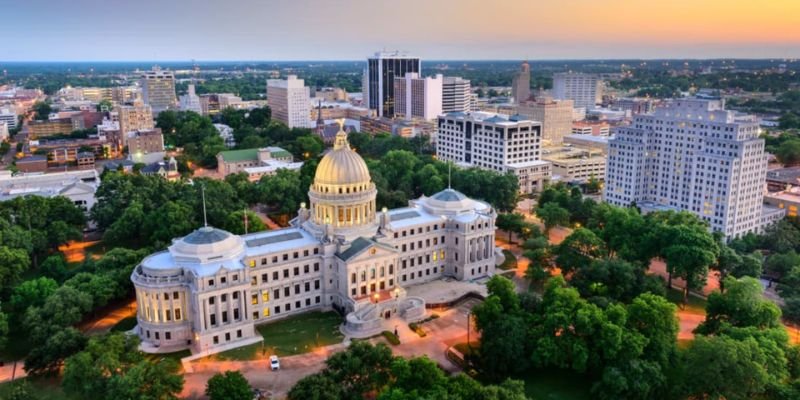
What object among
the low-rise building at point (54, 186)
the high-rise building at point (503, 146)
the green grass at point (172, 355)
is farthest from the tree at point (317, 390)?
the high-rise building at point (503, 146)

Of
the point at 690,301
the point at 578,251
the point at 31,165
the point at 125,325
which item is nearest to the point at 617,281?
the point at 578,251

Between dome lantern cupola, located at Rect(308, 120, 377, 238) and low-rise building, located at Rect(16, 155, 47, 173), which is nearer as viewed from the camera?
dome lantern cupola, located at Rect(308, 120, 377, 238)

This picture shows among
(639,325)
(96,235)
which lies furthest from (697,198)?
(96,235)

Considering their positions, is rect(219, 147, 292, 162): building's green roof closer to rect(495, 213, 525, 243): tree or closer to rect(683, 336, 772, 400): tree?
rect(495, 213, 525, 243): tree

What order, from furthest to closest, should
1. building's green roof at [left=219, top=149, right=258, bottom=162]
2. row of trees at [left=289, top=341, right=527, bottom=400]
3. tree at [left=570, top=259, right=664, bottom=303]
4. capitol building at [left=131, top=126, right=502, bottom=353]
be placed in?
building's green roof at [left=219, top=149, right=258, bottom=162] → tree at [left=570, top=259, right=664, bottom=303] → capitol building at [left=131, top=126, right=502, bottom=353] → row of trees at [left=289, top=341, right=527, bottom=400]

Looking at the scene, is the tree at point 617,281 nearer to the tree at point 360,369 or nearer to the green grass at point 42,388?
the tree at point 360,369

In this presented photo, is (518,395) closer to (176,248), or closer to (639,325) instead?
(639,325)

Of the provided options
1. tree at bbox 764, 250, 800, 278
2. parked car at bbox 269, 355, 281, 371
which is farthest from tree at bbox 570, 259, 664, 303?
parked car at bbox 269, 355, 281, 371

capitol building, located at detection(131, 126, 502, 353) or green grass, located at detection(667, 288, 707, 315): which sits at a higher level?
capitol building, located at detection(131, 126, 502, 353)
